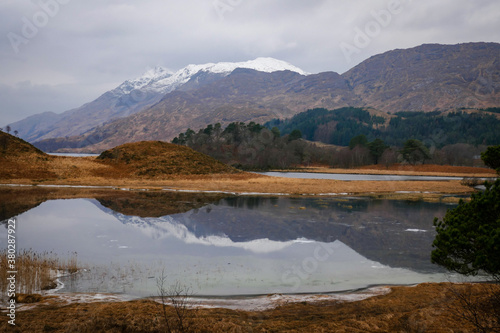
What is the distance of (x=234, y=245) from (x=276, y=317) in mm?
10269

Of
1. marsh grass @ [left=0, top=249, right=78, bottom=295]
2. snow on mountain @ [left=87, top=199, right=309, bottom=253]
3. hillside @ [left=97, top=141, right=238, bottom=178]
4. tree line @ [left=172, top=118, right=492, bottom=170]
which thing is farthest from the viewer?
tree line @ [left=172, top=118, right=492, bottom=170]

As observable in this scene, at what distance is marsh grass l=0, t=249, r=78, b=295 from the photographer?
12357 mm

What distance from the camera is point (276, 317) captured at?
9.84 metres

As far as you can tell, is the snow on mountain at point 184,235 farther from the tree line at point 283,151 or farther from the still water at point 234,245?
the tree line at point 283,151

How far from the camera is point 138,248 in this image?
18.6 meters

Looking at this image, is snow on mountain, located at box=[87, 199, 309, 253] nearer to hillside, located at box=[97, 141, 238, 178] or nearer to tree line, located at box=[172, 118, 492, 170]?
hillside, located at box=[97, 141, 238, 178]

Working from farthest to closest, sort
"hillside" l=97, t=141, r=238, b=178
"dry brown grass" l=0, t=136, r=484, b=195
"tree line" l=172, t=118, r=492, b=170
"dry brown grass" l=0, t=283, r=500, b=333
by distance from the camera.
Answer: "tree line" l=172, t=118, r=492, b=170 → "hillside" l=97, t=141, r=238, b=178 → "dry brown grass" l=0, t=136, r=484, b=195 → "dry brown grass" l=0, t=283, r=500, b=333

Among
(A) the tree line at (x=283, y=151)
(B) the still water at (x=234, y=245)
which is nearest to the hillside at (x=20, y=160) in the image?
(B) the still water at (x=234, y=245)

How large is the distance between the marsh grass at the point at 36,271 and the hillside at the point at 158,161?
46.3 m

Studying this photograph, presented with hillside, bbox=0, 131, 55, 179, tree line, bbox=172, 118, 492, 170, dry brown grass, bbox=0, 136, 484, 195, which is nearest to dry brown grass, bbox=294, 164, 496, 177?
tree line, bbox=172, 118, 492, 170

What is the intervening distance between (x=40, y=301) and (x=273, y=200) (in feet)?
99.4

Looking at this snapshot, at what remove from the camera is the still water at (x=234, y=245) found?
1400 centimetres

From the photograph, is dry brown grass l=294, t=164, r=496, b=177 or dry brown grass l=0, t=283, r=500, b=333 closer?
dry brown grass l=0, t=283, r=500, b=333

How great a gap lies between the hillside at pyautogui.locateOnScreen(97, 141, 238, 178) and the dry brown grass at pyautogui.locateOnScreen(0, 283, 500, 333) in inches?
2068
